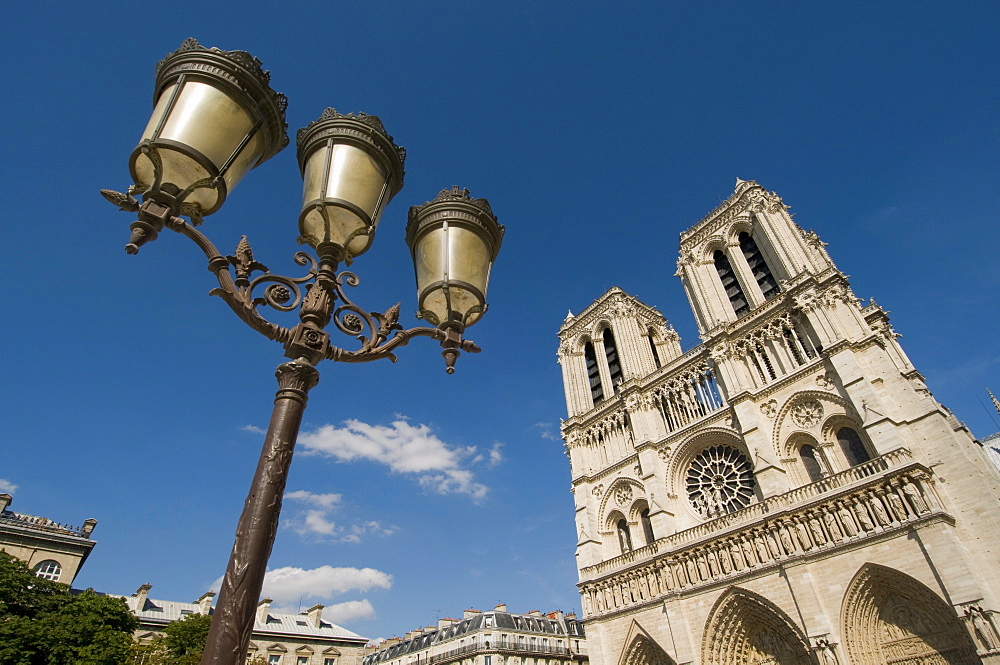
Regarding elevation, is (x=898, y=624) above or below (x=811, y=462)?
below

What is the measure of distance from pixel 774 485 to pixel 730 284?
9.82 m

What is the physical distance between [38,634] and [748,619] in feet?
70.8

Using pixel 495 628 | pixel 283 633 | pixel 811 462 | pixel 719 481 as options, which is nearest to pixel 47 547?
pixel 283 633

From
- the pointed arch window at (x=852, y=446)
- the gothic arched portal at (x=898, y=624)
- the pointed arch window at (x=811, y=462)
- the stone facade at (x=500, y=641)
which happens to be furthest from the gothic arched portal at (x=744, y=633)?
the stone facade at (x=500, y=641)

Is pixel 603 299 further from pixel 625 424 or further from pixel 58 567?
pixel 58 567

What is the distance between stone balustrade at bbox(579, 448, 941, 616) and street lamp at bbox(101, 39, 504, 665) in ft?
53.7

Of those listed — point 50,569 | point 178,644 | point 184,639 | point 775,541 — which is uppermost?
point 50,569

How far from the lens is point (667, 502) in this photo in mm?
20969

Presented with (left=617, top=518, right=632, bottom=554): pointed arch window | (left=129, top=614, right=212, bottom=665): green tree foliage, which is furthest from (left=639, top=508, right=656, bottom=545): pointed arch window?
(left=129, top=614, right=212, bottom=665): green tree foliage

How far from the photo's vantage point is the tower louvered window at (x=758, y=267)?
22.5 metres

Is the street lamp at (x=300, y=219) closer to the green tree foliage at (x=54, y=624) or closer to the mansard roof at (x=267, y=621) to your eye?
the green tree foliage at (x=54, y=624)

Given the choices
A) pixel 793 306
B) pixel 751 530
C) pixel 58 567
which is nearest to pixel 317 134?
pixel 751 530

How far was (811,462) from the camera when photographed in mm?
18312

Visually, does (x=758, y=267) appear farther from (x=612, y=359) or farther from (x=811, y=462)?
(x=811, y=462)
